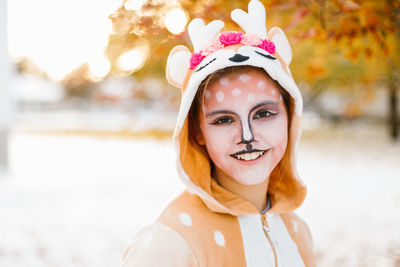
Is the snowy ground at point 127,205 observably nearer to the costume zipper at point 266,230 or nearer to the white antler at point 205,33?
the costume zipper at point 266,230

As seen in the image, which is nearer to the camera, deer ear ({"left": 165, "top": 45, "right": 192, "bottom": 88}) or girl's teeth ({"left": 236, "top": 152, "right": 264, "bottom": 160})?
girl's teeth ({"left": 236, "top": 152, "right": 264, "bottom": 160})

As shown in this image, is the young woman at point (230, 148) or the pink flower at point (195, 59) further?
the pink flower at point (195, 59)

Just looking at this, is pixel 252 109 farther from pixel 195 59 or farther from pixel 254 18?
pixel 254 18

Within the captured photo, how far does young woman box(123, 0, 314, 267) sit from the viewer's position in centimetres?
137

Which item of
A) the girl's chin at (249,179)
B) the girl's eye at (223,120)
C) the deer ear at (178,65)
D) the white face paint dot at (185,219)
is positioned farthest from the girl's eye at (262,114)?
the white face paint dot at (185,219)

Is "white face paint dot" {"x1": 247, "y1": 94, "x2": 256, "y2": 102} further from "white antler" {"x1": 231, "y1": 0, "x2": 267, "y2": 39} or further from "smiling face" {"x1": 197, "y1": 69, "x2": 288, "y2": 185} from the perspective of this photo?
"white antler" {"x1": 231, "y1": 0, "x2": 267, "y2": 39}

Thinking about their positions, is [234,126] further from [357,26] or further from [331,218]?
[331,218]

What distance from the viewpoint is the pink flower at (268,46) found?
1.51 m

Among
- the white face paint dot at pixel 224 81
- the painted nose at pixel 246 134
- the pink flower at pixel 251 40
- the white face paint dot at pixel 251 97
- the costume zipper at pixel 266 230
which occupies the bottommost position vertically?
the costume zipper at pixel 266 230

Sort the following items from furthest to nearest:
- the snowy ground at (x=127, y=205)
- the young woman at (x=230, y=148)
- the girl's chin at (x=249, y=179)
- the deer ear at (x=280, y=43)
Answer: the snowy ground at (x=127, y=205), the deer ear at (x=280, y=43), the girl's chin at (x=249, y=179), the young woman at (x=230, y=148)

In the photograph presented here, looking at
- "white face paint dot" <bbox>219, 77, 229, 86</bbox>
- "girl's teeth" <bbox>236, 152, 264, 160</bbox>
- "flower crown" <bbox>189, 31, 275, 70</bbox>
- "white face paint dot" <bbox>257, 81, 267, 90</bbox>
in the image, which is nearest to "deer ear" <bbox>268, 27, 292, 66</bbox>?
"flower crown" <bbox>189, 31, 275, 70</bbox>

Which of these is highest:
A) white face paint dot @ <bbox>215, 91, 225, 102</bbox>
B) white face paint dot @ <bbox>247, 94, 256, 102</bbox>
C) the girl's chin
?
white face paint dot @ <bbox>215, 91, 225, 102</bbox>

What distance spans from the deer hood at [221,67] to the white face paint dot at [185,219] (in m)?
0.09

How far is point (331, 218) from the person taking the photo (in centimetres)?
490
